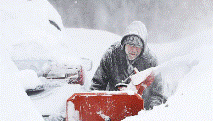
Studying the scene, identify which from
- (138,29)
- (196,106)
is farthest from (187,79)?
(138,29)

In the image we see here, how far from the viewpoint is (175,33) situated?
591 inches

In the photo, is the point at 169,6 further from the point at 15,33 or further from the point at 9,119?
the point at 9,119

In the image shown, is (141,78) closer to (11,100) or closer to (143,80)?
(143,80)

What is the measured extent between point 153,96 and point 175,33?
43.4ft

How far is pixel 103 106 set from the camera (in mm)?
1758

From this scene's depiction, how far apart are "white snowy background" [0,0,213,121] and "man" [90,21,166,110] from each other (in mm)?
313

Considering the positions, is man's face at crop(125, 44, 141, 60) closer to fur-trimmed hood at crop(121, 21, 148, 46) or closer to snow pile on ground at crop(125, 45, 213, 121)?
fur-trimmed hood at crop(121, 21, 148, 46)

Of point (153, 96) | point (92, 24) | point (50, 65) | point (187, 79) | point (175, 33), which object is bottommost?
point (153, 96)

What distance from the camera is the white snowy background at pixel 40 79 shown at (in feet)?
3.22

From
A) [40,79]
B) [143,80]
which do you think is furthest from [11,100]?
[40,79]

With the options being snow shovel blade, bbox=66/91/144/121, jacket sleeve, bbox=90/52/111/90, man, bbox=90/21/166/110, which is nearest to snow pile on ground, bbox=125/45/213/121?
snow shovel blade, bbox=66/91/144/121

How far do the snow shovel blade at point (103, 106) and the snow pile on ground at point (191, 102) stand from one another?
1.36 feet

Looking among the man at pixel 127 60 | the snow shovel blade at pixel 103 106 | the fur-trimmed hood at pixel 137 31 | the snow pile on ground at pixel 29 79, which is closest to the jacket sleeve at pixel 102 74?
the man at pixel 127 60

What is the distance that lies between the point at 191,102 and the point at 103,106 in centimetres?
76
